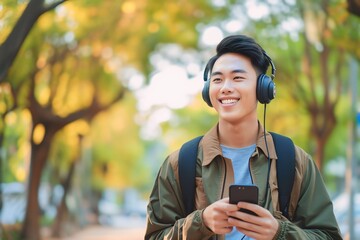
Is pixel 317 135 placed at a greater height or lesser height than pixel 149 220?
lesser

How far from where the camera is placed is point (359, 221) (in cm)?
1429

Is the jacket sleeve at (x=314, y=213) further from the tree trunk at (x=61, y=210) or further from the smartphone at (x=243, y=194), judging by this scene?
the tree trunk at (x=61, y=210)

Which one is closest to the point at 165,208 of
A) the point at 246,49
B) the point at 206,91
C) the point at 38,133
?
the point at 206,91

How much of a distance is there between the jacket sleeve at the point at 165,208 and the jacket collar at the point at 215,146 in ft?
0.53

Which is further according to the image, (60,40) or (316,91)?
(316,91)

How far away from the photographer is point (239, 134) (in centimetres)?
315

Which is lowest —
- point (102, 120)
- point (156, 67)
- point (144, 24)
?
point (102, 120)

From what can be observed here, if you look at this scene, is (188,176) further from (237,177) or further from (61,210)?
(61,210)

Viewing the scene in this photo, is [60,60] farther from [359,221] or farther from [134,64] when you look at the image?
[359,221]

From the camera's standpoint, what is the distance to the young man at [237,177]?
2.76 meters

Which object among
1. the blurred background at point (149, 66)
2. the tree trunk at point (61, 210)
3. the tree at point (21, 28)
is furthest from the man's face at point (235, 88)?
the tree trunk at point (61, 210)

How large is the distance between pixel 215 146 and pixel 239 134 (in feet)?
0.49

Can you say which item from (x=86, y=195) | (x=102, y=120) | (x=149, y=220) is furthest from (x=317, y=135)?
(x=86, y=195)

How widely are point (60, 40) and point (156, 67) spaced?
423 cm
